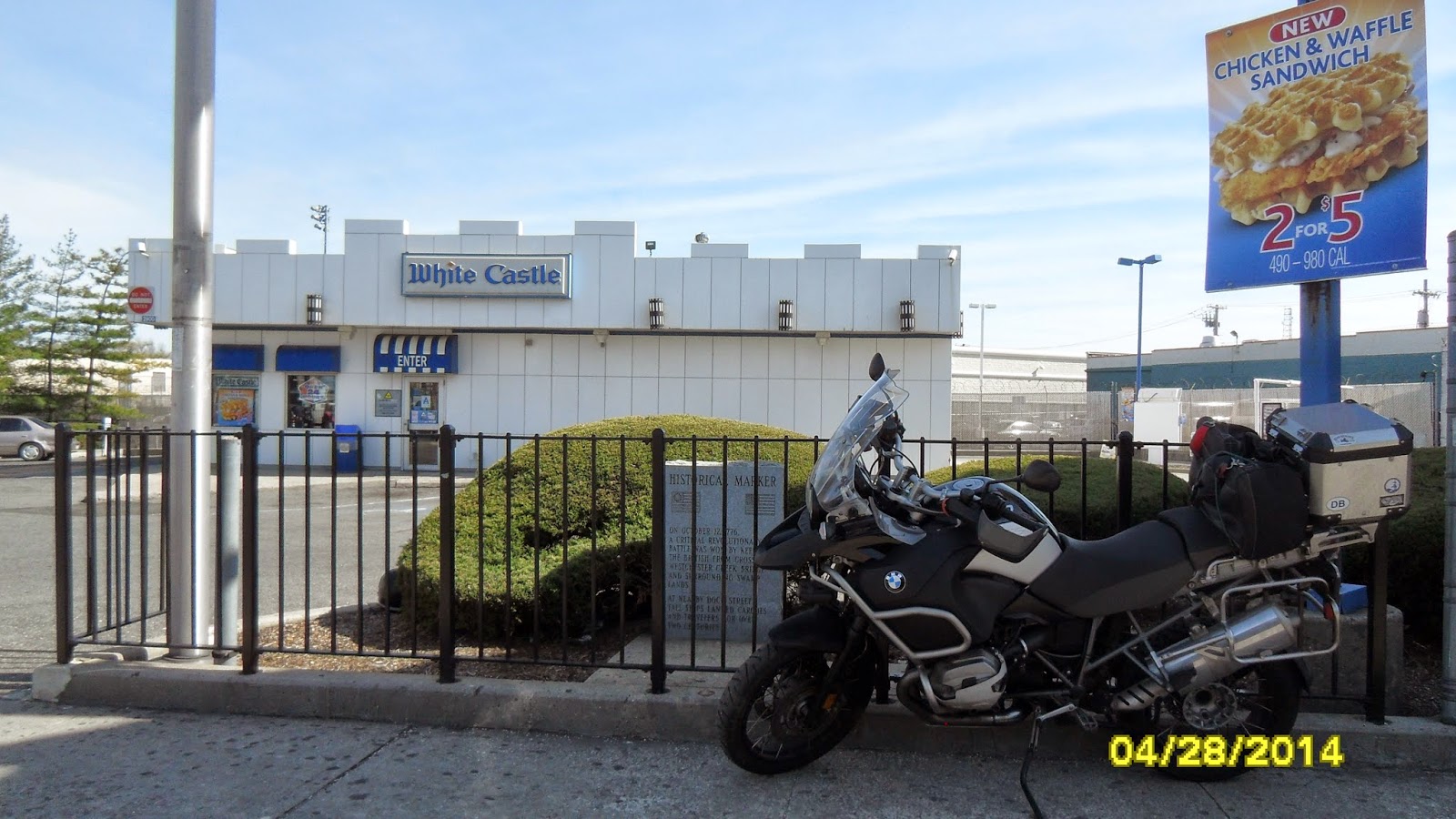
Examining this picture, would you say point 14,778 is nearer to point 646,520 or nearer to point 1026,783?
point 646,520

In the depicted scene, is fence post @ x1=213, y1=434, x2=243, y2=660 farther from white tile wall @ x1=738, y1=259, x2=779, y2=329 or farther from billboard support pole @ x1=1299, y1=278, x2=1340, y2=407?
white tile wall @ x1=738, y1=259, x2=779, y2=329

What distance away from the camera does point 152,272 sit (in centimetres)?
2484

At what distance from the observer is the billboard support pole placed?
5699mm

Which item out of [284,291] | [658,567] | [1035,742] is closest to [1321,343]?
[1035,742]

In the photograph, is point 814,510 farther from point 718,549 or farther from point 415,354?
point 415,354

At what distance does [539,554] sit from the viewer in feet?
19.8

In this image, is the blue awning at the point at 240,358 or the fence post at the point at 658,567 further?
the blue awning at the point at 240,358

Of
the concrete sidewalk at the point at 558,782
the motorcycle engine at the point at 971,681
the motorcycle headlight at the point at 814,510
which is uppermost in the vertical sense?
the motorcycle headlight at the point at 814,510

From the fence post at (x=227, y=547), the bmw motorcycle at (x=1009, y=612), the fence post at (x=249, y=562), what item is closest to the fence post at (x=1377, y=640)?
the bmw motorcycle at (x=1009, y=612)

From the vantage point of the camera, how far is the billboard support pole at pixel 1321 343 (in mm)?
5699

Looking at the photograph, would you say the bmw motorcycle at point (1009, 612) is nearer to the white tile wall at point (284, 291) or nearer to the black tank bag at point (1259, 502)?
the black tank bag at point (1259, 502)

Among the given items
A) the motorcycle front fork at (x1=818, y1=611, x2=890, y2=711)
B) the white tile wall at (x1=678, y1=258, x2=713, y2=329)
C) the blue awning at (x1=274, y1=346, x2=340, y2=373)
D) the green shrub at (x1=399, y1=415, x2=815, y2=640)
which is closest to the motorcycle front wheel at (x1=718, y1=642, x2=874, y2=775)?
the motorcycle front fork at (x1=818, y1=611, x2=890, y2=711)

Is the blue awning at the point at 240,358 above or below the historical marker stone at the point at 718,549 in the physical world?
above

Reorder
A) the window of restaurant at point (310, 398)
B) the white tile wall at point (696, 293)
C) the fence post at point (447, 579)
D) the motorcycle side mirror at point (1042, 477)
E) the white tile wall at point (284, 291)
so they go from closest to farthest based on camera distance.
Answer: the motorcycle side mirror at point (1042, 477) < the fence post at point (447, 579) < the white tile wall at point (696, 293) < the white tile wall at point (284, 291) < the window of restaurant at point (310, 398)
